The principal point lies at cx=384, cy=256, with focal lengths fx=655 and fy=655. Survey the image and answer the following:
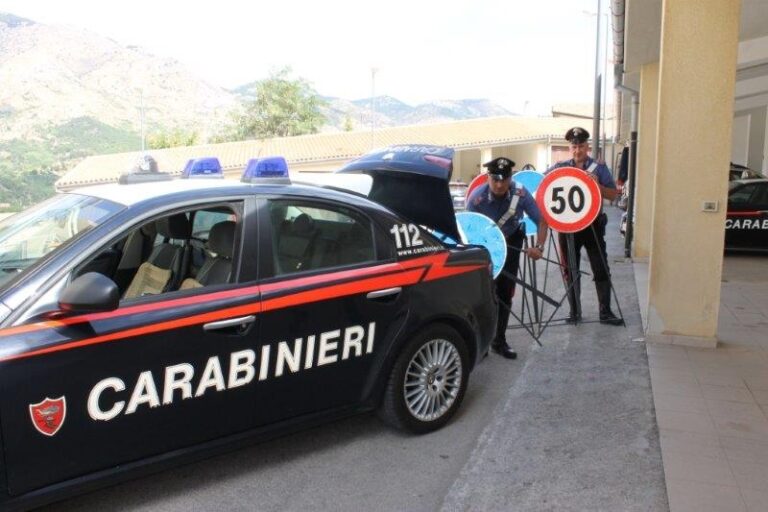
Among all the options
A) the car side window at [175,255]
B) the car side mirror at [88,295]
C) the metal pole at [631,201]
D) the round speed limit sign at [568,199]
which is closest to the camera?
the car side mirror at [88,295]

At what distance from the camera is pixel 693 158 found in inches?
206

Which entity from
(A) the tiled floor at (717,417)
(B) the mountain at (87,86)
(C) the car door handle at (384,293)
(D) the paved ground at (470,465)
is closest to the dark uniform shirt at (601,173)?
(A) the tiled floor at (717,417)

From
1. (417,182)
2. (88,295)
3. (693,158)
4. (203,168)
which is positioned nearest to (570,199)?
(693,158)

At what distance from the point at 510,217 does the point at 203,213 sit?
2949 millimetres

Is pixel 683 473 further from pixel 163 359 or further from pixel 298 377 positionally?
pixel 163 359

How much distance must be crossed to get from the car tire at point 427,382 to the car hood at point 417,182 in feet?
3.29

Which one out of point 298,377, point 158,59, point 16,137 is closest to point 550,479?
point 298,377

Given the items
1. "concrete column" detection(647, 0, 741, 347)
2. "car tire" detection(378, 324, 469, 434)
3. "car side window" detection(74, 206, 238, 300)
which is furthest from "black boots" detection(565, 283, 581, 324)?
"car side window" detection(74, 206, 238, 300)

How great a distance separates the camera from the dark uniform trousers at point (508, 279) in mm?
5707

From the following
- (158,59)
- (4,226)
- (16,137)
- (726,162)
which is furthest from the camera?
(158,59)

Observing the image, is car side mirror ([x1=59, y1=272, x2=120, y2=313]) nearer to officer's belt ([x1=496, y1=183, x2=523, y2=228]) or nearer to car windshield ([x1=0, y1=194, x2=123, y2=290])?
car windshield ([x1=0, y1=194, x2=123, y2=290])

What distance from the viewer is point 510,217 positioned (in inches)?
227

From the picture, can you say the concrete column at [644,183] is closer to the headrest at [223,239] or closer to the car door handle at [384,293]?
the car door handle at [384,293]

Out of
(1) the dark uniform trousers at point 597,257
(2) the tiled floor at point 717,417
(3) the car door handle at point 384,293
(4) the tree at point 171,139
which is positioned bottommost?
(2) the tiled floor at point 717,417
